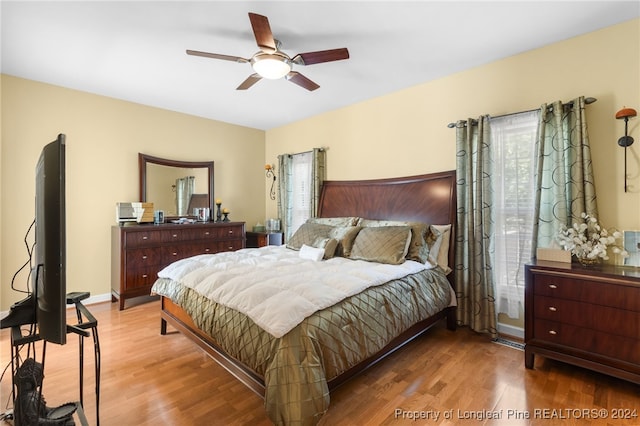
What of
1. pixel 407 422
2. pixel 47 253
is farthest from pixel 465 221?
pixel 47 253

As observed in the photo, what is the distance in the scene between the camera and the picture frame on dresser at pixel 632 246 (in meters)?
2.17

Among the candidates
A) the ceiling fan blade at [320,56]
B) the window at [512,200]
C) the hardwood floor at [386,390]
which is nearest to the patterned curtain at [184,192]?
the hardwood floor at [386,390]

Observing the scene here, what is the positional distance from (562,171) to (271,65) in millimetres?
2492

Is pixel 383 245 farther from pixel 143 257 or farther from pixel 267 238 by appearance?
pixel 143 257

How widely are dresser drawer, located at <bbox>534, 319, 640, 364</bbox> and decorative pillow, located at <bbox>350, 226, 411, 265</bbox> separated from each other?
1116 millimetres

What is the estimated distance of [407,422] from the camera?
1699 mm

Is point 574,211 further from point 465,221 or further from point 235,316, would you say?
point 235,316

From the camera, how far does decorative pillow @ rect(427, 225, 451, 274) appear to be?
2.92 metres

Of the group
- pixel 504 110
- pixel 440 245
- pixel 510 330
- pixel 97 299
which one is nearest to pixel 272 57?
pixel 504 110

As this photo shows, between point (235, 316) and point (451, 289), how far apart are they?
208cm

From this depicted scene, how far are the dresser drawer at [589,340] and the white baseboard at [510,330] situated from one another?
59 cm

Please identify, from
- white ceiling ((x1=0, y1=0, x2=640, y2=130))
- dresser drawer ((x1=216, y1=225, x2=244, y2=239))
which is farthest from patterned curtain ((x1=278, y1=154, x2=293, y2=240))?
white ceiling ((x1=0, y1=0, x2=640, y2=130))

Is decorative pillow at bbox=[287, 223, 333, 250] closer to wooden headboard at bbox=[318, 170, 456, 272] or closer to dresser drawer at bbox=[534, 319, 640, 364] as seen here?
wooden headboard at bbox=[318, 170, 456, 272]

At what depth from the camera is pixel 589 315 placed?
6.64ft
